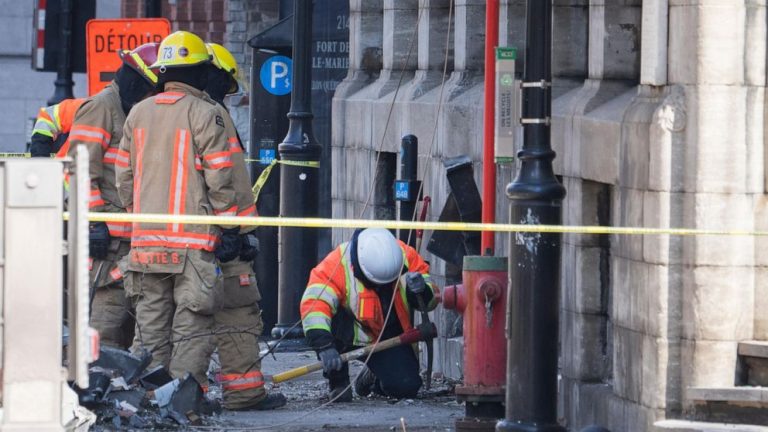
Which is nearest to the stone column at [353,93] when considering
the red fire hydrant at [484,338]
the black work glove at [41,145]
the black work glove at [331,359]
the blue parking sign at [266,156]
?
the blue parking sign at [266,156]

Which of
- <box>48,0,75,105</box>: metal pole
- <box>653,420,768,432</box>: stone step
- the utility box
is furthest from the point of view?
<box>48,0,75,105</box>: metal pole

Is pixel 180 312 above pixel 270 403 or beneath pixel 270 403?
above

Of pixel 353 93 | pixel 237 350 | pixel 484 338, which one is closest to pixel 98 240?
pixel 237 350

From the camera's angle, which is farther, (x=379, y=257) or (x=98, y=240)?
(x=98, y=240)

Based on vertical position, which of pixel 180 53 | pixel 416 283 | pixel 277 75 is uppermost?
pixel 277 75

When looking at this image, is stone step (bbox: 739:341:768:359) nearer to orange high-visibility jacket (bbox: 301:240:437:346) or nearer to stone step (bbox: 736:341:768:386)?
stone step (bbox: 736:341:768:386)

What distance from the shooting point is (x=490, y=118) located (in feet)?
30.5

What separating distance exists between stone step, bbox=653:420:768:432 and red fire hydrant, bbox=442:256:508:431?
1052mm

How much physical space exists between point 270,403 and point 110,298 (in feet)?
3.64

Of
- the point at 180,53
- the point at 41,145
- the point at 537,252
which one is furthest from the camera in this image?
the point at 41,145

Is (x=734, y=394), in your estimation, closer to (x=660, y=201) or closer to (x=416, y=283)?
(x=660, y=201)

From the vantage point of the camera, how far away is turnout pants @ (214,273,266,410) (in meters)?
9.55

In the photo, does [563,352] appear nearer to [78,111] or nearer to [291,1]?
[78,111]

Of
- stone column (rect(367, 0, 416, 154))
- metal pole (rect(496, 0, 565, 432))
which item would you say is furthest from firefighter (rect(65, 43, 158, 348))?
metal pole (rect(496, 0, 565, 432))
